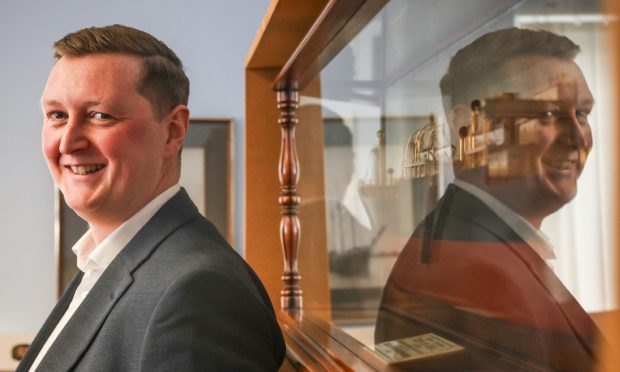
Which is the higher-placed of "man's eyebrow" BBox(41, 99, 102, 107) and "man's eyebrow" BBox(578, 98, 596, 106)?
"man's eyebrow" BBox(41, 99, 102, 107)

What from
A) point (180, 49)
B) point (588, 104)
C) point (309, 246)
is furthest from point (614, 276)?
point (180, 49)

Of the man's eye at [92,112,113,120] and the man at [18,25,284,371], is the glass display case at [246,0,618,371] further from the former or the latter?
the man's eye at [92,112,113,120]

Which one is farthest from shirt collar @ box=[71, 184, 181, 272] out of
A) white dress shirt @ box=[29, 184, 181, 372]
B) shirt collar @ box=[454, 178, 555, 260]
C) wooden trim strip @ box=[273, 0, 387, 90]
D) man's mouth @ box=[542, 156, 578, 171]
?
man's mouth @ box=[542, 156, 578, 171]

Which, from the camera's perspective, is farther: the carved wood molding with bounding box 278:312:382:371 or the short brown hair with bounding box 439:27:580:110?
the carved wood molding with bounding box 278:312:382:371

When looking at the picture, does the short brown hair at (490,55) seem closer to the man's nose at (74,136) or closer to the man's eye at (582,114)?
the man's eye at (582,114)

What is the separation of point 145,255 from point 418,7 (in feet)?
1.86

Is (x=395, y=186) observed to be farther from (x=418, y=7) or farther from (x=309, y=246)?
(x=309, y=246)

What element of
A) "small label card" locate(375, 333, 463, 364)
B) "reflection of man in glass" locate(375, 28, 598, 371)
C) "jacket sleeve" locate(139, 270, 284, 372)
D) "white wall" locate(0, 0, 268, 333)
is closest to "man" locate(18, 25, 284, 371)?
"jacket sleeve" locate(139, 270, 284, 372)

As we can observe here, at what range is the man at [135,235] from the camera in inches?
39.1

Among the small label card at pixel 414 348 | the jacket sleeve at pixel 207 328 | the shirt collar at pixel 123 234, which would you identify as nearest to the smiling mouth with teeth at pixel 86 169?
Answer: the shirt collar at pixel 123 234

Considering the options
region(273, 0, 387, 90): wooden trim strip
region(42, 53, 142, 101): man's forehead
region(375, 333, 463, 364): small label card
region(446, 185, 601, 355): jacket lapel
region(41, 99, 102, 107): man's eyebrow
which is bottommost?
region(375, 333, 463, 364): small label card

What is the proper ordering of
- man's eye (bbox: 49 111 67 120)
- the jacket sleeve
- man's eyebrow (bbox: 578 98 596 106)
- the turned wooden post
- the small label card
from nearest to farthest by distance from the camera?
man's eyebrow (bbox: 578 98 596 106) → the small label card → the jacket sleeve → man's eye (bbox: 49 111 67 120) → the turned wooden post

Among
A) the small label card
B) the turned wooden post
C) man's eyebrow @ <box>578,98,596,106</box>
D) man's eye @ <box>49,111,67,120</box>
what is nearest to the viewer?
man's eyebrow @ <box>578,98,596,106</box>

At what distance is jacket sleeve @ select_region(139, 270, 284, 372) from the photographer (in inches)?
37.2
